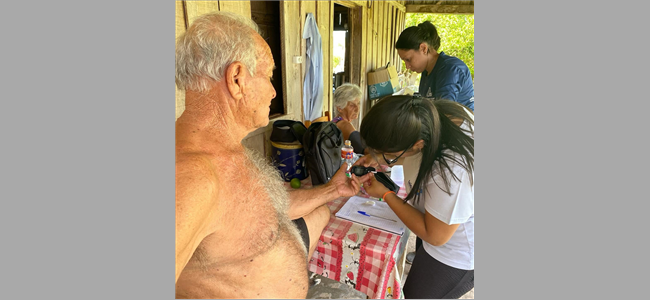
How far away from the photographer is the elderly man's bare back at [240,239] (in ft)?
3.49

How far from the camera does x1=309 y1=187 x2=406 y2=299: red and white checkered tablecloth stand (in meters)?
1.67

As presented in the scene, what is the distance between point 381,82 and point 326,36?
275 cm

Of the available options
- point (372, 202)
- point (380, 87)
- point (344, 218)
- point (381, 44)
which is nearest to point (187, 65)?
point (344, 218)

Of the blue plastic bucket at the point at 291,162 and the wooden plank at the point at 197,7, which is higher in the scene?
the wooden plank at the point at 197,7

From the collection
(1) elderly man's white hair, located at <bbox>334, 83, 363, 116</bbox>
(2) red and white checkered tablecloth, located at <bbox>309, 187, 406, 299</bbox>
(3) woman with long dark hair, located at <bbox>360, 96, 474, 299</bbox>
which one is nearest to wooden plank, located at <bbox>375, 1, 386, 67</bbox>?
(1) elderly man's white hair, located at <bbox>334, 83, 363, 116</bbox>

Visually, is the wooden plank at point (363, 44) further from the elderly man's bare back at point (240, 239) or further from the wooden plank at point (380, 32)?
the elderly man's bare back at point (240, 239)

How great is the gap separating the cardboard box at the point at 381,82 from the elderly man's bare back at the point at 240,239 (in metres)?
5.84

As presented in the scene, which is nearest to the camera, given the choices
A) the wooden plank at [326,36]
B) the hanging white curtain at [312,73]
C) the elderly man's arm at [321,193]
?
the elderly man's arm at [321,193]

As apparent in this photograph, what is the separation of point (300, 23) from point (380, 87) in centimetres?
370

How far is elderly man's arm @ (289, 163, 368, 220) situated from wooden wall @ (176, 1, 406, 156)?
1.02 m

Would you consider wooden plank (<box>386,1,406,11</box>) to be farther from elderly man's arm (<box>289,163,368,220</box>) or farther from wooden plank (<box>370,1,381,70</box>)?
elderly man's arm (<box>289,163,368,220</box>)

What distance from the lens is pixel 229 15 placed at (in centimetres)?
123

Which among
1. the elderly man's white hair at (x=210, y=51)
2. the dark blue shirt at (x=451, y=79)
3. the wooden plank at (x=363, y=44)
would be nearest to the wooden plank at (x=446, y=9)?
the wooden plank at (x=363, y=44)

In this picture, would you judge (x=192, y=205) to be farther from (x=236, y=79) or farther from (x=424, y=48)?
(x=424, y=48)
